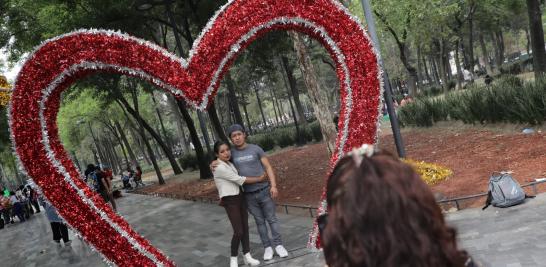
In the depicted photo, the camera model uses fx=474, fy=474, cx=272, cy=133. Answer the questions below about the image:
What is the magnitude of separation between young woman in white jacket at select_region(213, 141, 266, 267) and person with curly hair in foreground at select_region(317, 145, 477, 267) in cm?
423

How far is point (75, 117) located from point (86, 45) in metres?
28.6

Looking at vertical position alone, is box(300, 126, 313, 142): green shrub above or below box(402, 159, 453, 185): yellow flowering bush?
above

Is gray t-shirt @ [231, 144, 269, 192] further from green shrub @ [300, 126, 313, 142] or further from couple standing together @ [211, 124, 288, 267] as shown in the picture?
green shrub @ [300, 126, 313, 142]

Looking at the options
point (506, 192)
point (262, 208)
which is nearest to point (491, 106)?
point (506, 192)

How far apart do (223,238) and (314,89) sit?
4.05 metres

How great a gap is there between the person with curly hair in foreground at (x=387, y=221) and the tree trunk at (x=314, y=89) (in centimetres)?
897

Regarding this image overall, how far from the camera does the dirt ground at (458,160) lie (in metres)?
8.11

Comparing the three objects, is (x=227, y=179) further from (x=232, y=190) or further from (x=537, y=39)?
(x=537, y=39)

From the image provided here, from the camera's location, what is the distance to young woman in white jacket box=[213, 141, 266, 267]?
224 inches

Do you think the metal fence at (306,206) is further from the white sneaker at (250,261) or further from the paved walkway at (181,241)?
the white sneaker at (250,261)

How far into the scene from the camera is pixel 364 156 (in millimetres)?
1516

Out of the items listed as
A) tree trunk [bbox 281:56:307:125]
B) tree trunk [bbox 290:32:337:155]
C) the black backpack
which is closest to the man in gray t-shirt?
the black backpack

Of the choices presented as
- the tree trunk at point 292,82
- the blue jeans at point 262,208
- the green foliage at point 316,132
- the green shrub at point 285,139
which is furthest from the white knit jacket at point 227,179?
the green shrub at point 285,139

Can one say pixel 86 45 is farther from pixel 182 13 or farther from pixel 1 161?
pixel 1 161
